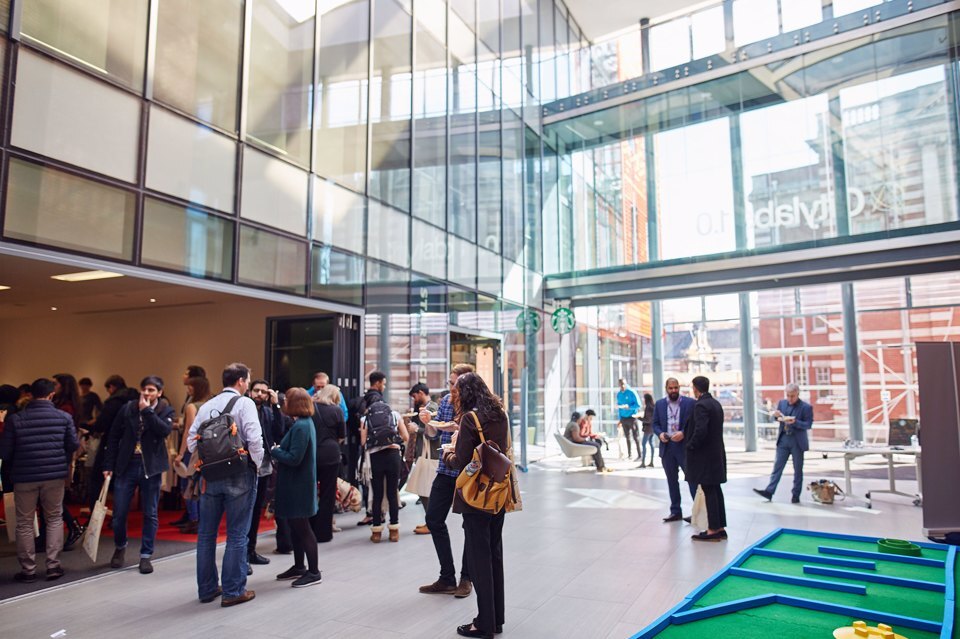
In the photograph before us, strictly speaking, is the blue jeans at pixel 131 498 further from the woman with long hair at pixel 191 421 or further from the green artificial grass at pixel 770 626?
the green artificial grass at pixel 770 626

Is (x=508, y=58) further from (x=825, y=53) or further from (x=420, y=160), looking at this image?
(x=825, y=53)

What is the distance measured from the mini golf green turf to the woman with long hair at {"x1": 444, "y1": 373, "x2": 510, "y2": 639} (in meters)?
0.91

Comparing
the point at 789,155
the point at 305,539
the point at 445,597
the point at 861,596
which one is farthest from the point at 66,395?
the point at 789,155

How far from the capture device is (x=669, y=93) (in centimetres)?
1478

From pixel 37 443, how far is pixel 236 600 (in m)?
2.26

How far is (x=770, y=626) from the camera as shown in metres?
4.15

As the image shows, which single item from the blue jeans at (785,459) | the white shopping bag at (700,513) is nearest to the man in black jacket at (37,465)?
the white shopping bag at (700,513)

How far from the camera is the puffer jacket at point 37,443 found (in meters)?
5.29

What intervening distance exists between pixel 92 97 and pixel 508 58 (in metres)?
10.0

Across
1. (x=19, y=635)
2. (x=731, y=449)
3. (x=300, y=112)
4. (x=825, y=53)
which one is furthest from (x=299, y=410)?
(x=731, y=449)

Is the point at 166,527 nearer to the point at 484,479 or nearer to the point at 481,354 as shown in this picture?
the point at 484,479

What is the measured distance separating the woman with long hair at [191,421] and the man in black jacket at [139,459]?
0.85 feet

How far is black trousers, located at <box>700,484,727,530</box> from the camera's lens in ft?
22.1

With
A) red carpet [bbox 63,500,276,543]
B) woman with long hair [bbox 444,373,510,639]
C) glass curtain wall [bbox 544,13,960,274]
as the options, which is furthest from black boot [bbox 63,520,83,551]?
glass curtain wall [bbox 544,13,960,274]
